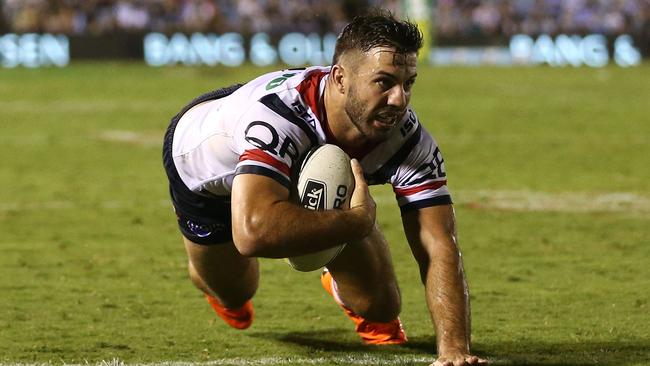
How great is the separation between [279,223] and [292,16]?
26233 millimetres

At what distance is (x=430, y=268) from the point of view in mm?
4820

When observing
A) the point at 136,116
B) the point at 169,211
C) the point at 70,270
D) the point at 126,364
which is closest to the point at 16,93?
the point at 136,116

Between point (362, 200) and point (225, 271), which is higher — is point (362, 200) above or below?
above

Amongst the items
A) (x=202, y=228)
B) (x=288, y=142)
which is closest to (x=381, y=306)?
(x=202, y=228)

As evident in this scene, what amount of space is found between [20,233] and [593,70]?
21.2m

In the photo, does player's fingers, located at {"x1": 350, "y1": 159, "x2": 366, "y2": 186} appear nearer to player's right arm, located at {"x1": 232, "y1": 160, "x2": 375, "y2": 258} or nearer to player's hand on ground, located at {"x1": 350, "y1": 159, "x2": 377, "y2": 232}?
player's hand on ground, located at {"x1": 350, "y1": 159, "x2": 377, "y2": 232}

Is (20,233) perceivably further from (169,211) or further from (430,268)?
(430,268)

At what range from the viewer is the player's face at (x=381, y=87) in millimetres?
4527

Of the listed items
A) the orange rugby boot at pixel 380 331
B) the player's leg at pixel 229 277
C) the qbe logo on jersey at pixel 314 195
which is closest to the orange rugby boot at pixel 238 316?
the player's leg at pixel 229 277

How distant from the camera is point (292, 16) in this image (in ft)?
99.4

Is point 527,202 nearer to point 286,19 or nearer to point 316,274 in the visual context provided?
point 316,274

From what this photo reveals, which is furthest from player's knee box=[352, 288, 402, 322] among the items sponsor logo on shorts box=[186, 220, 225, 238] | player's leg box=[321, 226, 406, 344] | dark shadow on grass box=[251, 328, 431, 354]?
sponsor logo on shorts box=[186, 220, 225, 238]

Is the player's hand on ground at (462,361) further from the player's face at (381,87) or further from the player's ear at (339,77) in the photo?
the player's ear at (339,77)

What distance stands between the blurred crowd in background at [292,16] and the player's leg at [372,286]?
74.1 ft
